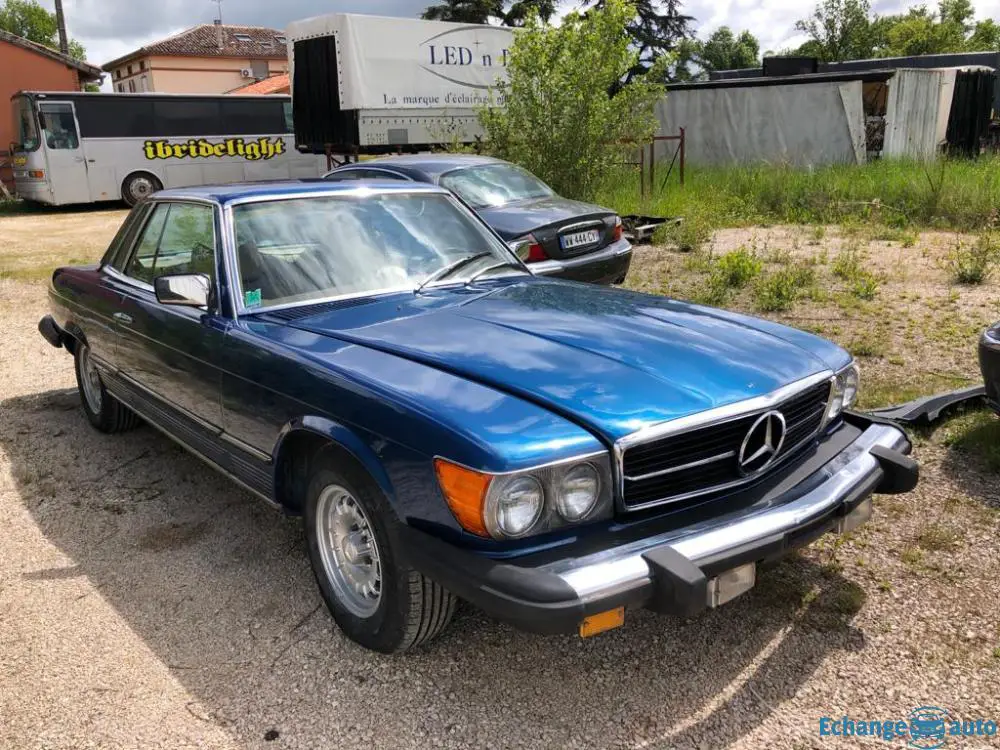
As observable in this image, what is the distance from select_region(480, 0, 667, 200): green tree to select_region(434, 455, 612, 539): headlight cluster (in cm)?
1070

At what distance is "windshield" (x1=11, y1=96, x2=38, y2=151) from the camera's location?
1997 centimetres

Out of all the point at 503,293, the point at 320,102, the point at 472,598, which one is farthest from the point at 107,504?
the point at 320,102

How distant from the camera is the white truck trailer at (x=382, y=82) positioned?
672 inches

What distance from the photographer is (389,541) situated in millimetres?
2615

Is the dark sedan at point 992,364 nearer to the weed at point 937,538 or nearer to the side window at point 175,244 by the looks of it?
the weed at point 937,538

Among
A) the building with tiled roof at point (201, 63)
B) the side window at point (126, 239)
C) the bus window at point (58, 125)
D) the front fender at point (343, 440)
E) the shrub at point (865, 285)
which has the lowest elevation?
the shrub at point (865, 285)

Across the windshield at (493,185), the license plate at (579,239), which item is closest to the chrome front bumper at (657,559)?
the license plate at (579,239)

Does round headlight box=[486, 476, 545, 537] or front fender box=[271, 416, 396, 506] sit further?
front fender box=[271, 416, 396, 506]

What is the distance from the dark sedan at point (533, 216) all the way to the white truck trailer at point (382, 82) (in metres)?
8.20

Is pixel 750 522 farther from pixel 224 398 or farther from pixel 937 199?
pixel 937 199

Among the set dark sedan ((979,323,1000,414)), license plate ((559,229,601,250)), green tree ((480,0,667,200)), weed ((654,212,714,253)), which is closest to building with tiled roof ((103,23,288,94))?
green tree ((480,0,667,200))

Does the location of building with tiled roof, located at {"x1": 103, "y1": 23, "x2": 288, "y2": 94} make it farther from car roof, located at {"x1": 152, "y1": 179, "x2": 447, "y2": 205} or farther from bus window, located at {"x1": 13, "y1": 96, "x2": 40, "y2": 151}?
car roof, located at {"x1": 152, "y1": 179, "x2": 447, "y2": 205}

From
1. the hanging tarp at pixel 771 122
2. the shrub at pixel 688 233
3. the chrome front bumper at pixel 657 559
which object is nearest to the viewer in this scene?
the chrome front bumper at pixel 657 559

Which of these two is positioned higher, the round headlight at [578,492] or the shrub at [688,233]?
the round headlight at [578,492]
